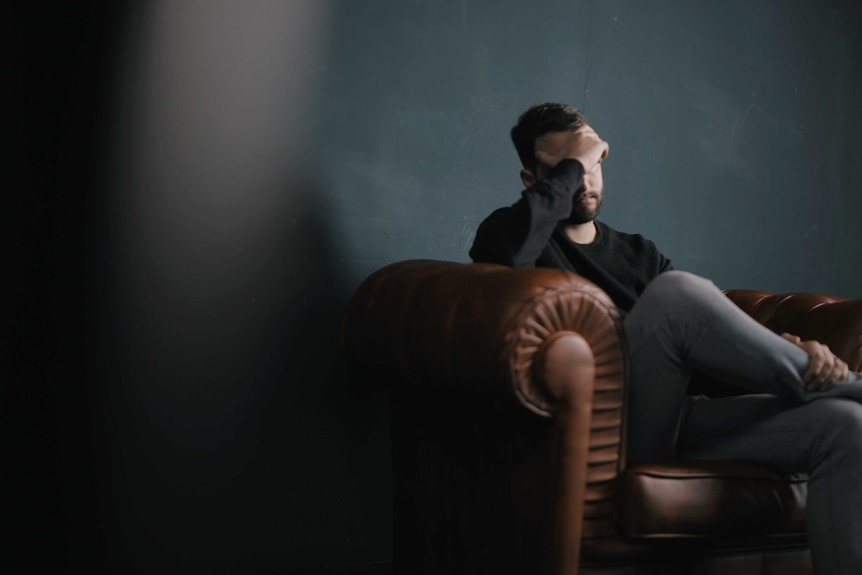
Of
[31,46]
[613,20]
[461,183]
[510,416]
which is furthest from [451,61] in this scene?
[510,416]

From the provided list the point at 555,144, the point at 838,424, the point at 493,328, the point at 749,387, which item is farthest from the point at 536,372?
the point at 555,144

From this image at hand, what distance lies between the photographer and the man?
1454 mm

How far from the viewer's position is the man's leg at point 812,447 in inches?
55.8

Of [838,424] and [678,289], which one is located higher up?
[678,289]

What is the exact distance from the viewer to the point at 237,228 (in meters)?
2.02

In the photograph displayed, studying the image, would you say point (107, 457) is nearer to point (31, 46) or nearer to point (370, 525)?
point (370, 525)

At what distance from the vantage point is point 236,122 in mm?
2018

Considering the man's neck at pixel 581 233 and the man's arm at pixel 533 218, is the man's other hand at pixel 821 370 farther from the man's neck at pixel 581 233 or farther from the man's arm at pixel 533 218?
the man's neck at pixel 581 233

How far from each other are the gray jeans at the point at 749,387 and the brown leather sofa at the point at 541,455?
83mm

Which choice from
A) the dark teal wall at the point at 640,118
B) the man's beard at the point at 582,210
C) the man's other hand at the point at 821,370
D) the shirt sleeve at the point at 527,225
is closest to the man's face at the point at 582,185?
the man's beard at the point at 582,210

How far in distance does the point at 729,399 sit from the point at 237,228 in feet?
3.64

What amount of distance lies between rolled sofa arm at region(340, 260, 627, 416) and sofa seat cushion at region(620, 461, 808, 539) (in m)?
0.18

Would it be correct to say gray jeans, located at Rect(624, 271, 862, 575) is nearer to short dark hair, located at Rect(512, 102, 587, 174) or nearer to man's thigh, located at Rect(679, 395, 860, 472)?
man's thigh, located at Rect(679, 395, 860, 472)

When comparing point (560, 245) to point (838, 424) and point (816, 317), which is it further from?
point (838, 424)
